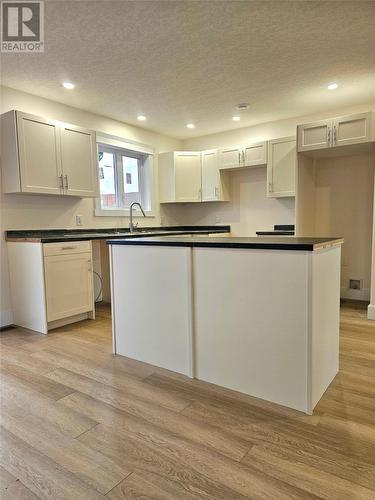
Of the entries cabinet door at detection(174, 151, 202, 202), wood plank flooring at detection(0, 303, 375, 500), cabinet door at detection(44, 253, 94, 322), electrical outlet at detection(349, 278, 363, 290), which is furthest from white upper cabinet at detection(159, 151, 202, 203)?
wood plank flooring at detection(0, 303, 375, 500)

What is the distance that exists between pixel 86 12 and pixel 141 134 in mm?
2741

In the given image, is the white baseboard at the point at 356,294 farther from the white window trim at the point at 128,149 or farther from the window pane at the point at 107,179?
the window pane at the point at 107,179

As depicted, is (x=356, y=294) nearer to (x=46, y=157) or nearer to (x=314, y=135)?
(x=314, y=135)

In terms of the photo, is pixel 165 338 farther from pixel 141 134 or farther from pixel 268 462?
pixel 141 134

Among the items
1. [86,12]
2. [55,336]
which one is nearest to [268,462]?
[55,336]

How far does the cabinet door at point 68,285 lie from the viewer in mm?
2953

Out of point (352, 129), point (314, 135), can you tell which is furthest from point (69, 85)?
point (352, 129)

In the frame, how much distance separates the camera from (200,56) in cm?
264

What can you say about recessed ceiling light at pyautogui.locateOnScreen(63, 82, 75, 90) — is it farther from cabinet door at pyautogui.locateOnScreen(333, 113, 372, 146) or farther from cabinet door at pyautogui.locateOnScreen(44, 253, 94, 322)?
cabinet door at pyautogui.locateOnScreen(333, 113, 372, 146)

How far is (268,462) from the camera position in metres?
1.28

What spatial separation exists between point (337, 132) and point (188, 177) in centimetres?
231

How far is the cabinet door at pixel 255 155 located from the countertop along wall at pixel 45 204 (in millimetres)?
1669

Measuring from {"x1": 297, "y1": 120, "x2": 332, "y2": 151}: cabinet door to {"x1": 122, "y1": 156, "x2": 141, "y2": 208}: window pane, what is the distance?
250 centimetres

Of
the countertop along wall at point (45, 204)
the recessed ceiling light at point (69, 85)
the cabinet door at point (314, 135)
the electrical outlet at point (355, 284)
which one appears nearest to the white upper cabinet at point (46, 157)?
the countertop along wall at point (45, 204)
